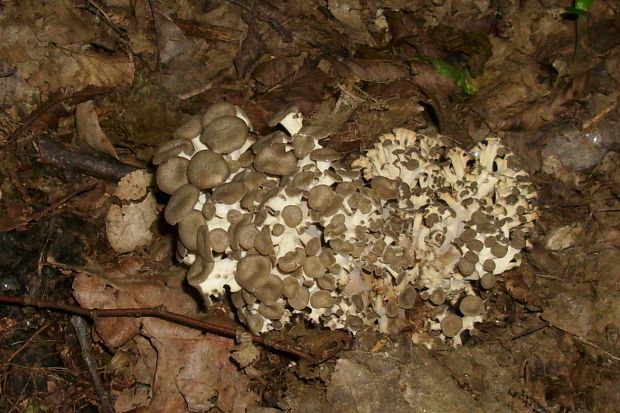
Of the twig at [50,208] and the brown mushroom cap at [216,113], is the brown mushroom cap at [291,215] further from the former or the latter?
the twig at [50,208]

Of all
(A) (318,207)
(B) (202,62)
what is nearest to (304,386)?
(A) (318,207)

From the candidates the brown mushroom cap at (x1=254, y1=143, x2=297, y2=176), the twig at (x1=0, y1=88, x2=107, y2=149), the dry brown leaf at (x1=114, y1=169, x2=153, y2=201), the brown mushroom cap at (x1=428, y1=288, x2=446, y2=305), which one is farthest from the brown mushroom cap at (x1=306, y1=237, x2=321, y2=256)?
the twig at (x1=0, y1=88, x2=107, y2=149)

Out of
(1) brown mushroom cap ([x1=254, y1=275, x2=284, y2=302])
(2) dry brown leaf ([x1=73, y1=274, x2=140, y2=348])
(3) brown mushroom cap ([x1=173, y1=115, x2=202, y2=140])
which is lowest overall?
(2) dry brown leaf ([x1=73, y1=274, x2=140, y2=348])

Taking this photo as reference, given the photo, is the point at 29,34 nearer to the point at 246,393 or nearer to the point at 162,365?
the point at 162,365

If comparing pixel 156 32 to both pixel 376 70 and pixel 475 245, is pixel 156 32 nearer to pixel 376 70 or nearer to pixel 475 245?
pixel 376 70

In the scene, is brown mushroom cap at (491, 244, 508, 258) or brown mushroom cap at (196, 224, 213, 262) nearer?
brown mushroom cap at (196, 224, 213, 262)

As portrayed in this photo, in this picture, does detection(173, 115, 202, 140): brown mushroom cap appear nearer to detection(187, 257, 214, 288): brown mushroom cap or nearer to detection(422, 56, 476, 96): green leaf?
detection(187, 257, 214, 288): brown mushroom cap

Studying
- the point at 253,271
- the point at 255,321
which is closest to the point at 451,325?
the point at 255,321
